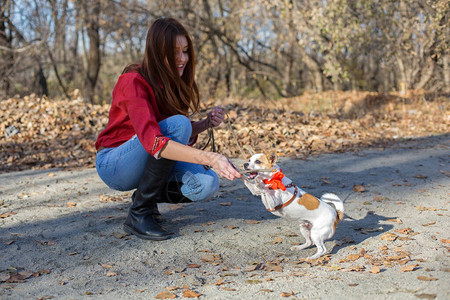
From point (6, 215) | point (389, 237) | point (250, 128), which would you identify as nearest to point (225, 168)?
point (389, 237)

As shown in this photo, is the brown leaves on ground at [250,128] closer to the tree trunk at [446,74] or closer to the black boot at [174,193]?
the tree trunk at [446,74]

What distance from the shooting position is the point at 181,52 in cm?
304

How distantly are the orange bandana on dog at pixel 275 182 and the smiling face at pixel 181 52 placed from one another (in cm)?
99

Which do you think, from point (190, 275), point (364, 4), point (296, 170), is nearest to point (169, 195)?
point (190, 275)

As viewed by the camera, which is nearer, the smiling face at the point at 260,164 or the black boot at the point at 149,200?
the smiling face at the point at 260,164

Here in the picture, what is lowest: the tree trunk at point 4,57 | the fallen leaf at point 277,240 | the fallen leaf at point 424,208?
the fallen leaf at point 424,208

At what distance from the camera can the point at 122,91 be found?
9.73ft

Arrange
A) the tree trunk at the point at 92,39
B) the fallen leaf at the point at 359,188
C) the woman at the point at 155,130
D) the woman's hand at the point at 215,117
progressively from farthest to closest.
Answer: the tree trunk at the point at 92,39 → the fallen leaf at the point at 359,188 → the woman's hand at the point at 215,117 → the woman at the point at 155,130

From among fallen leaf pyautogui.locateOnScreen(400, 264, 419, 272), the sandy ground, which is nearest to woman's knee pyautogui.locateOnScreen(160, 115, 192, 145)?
the sandy ground

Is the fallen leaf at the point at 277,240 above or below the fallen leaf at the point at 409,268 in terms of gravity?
below

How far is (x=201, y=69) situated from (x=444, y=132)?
836cm

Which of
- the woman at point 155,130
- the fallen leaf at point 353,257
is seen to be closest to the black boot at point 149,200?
the woman at point 155,130

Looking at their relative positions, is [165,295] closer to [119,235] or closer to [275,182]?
[275,182]

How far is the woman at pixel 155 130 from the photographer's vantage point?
9.20 feet
